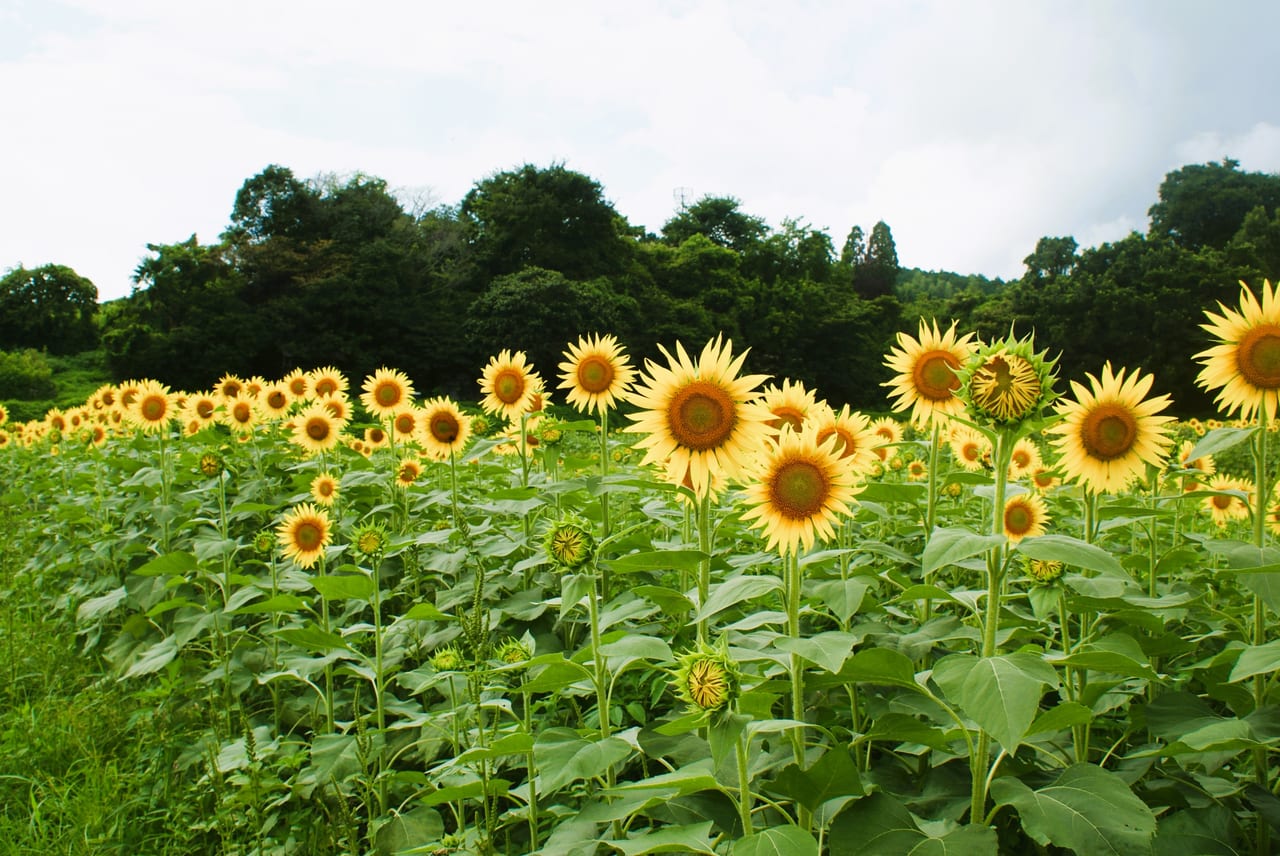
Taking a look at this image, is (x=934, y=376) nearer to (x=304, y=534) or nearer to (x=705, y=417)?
(x=705, y=417)

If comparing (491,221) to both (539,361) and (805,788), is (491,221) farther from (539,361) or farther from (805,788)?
(805,788)

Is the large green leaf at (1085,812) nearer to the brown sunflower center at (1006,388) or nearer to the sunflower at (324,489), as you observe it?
the brown sunflower center at (1006,388)

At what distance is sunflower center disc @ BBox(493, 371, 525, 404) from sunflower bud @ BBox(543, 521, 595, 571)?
199 cm

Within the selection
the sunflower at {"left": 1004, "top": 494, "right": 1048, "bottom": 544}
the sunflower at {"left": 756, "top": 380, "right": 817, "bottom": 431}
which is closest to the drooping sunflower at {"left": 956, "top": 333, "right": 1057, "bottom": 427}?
the sunflower at {"left": 756, "top": 380, "right": 817, "bottom": 431}

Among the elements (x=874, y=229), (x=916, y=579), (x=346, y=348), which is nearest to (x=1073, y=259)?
(x=874, y=229)

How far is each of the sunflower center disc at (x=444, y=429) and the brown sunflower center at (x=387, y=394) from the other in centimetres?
80

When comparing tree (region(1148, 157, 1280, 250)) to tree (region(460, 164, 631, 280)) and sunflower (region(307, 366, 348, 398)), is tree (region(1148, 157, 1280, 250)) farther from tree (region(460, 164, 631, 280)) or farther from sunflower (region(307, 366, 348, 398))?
sunflower (region(307, 366, 348, 398))

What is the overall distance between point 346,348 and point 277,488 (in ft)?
76.3

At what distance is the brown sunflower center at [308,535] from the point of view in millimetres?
3627

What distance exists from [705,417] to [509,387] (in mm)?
2054

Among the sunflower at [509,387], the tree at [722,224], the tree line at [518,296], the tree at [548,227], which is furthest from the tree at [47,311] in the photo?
the sunflower at [509,387]

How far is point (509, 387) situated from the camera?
12.5ft

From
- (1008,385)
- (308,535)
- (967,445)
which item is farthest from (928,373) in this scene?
(308,535)

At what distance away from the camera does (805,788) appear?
1562 mm
